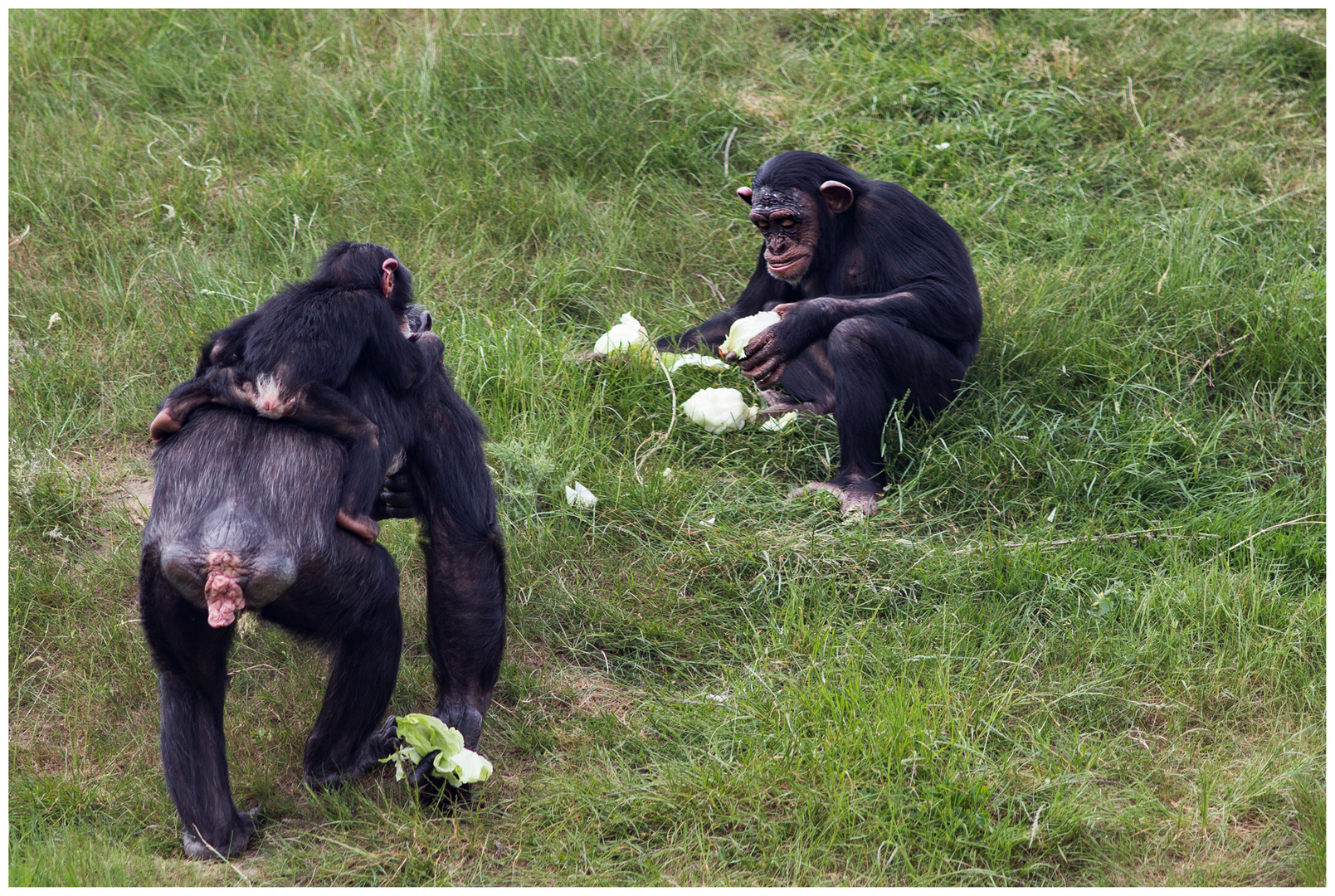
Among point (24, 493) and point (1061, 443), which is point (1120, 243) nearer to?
point (1061, 443)

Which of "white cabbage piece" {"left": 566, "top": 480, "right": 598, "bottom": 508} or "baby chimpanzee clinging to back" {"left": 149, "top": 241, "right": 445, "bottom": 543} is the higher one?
"baby chimpanzee clinging to back" {"left": 149, "top": 241, "right": 445, "bottom": 543}

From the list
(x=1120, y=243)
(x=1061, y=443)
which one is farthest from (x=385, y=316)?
(x=1120, y=243)

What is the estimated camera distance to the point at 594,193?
673 cm

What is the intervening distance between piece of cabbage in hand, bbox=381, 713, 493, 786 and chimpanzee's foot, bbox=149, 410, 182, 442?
0.97 m

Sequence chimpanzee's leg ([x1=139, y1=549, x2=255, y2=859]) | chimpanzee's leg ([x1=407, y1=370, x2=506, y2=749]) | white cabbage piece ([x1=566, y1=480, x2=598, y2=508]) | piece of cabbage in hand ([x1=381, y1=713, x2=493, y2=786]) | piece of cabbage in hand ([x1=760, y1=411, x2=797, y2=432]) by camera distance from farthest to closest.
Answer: piece of cabbage in hand ([x1=760, y1=411, x2=797, y2=432]) → white cabbage piece ([x1=566, y1=480, x2=598, y2=508]) → chimpanzee's leg ([x1=407, y1=370, x2=506, y2=749]) → piece of cabbage in hand ([x1=381, y1=713, x2=493, y2=786]) → chimpanzee's leg ([x1=139, y1=549, x2=255, y2=859])

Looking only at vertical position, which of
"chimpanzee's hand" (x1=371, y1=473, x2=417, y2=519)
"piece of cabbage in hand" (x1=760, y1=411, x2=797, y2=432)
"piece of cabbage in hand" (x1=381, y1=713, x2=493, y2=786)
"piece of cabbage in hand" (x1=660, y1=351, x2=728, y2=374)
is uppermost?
"chimpanzee's hand" (x1=371, y1=473, x2=417, y2=519)

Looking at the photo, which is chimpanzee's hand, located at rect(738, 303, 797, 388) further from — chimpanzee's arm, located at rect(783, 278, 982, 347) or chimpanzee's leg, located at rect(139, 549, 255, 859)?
chimpanzee's leg, located at rect(139, 549, 255, 859)

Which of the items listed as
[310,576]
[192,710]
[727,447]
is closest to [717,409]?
[727,447]

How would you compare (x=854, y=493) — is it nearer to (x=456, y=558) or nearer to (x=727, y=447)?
(x=727, y=447)

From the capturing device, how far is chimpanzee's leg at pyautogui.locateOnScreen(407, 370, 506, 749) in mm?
3635

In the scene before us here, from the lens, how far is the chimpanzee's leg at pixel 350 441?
322cm

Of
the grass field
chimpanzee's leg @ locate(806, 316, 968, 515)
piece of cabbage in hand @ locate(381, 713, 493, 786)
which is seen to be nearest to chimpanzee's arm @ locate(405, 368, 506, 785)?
piece of cabbage in hand @ locate(381, 713, 493, 786)

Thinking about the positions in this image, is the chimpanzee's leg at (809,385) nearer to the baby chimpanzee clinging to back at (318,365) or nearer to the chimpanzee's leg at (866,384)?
the chimpanzee's leg at (866,384)

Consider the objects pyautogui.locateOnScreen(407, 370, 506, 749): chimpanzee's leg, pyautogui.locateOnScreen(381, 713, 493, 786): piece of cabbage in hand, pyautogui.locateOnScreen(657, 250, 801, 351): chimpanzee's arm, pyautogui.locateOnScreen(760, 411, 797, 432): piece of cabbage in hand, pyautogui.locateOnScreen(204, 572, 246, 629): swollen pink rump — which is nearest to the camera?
pyautogui.locateOnScreen(204, 572, 246, 629): swollen pink rump
